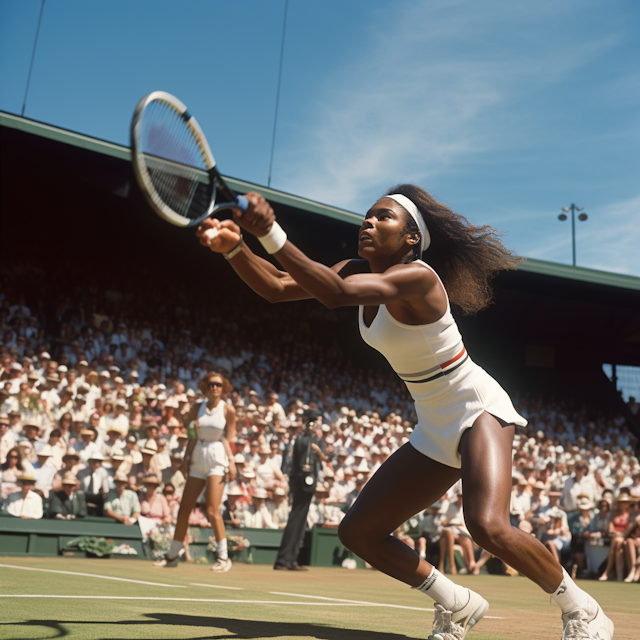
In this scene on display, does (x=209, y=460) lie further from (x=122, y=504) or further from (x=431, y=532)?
(x=431, y=532)

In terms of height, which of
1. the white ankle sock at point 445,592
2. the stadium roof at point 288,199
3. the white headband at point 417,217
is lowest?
the white ankle sock at point 445,592

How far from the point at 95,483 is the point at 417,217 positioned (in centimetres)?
797

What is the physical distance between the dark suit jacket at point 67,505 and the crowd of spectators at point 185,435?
0.02 metres

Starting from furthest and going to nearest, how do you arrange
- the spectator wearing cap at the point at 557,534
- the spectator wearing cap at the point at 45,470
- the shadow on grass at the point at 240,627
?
the spectator wearing cap at the point at 557,534 < the spectator wearing cap at the point at 45,470 < the shadow on grass at the point at 240,627

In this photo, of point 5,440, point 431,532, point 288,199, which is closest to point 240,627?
point 5,440

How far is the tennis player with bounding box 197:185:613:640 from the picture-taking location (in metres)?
3.36

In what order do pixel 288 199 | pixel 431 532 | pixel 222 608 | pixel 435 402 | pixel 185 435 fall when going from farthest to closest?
pixel 288 199 < pixel 431 532 < pixel 185 435 < pixel 222 608 < pixel 435 402

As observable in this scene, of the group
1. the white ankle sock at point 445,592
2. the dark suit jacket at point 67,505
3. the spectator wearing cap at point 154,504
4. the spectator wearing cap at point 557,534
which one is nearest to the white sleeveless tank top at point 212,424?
the spectator wearing cap at point 154,504

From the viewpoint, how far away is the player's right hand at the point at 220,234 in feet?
10.2

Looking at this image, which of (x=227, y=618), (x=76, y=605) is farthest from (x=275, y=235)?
(x=76, y=605)

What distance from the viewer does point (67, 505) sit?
10.0 meters

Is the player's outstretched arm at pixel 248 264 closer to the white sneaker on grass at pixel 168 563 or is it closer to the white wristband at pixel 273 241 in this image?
the white wristband at pixel 273 241

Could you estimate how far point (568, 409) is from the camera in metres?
24.3

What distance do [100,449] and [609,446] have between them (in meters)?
14.3
